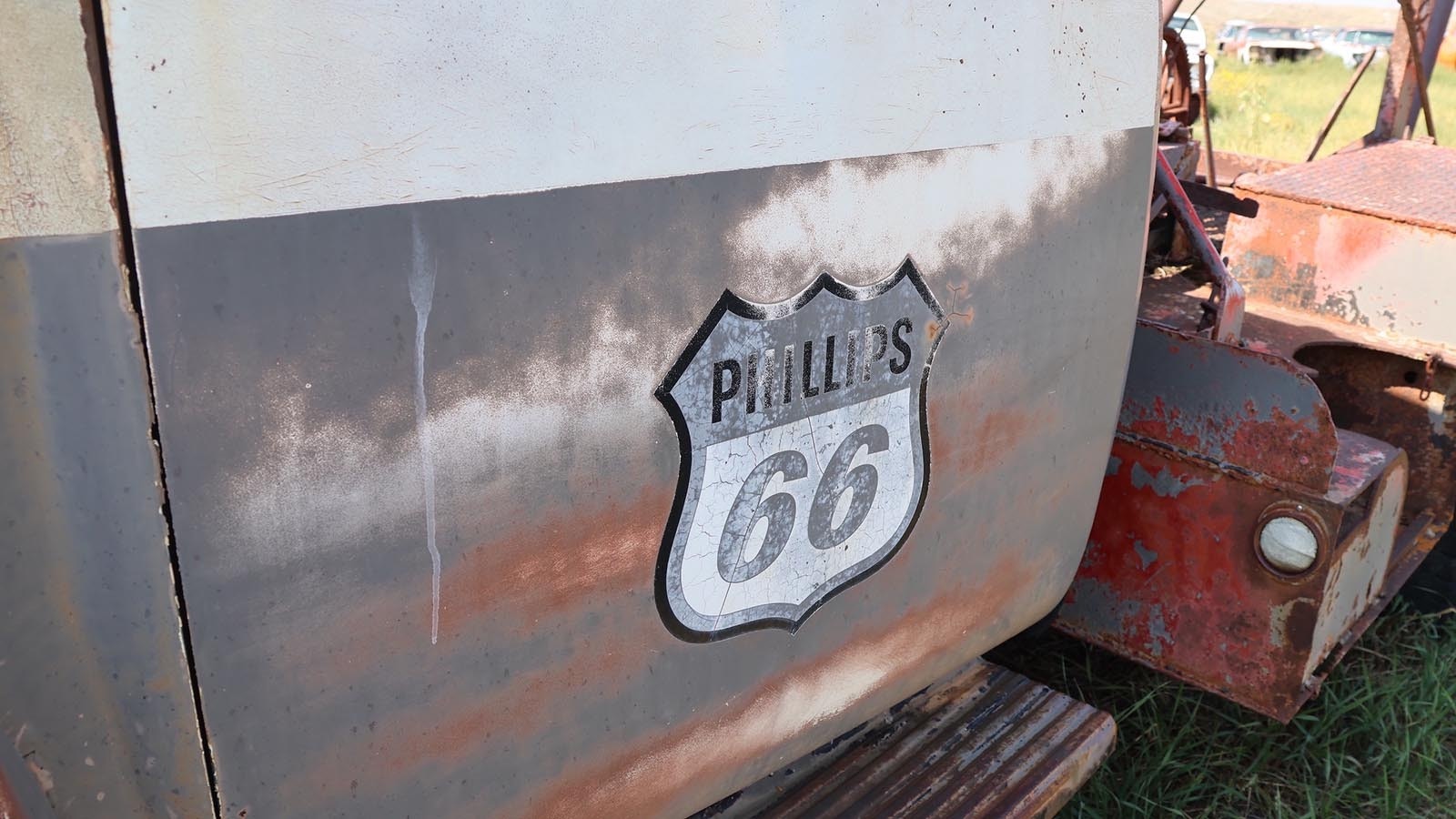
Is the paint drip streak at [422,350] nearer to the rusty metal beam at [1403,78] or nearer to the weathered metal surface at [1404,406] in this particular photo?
the weathered metal surface at [1404,406]

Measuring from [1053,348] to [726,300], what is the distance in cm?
64

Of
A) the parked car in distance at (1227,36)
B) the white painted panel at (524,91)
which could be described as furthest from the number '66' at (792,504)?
the parked car in distance at (1227,36)

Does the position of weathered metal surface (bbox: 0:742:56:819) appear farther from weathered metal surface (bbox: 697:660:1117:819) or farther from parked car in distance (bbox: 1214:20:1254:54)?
parked car in distance (bbox: 1214:20:1254:54)

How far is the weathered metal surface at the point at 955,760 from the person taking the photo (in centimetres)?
167

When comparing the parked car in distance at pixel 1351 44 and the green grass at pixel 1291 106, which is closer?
the green grass at pixel 1291 106

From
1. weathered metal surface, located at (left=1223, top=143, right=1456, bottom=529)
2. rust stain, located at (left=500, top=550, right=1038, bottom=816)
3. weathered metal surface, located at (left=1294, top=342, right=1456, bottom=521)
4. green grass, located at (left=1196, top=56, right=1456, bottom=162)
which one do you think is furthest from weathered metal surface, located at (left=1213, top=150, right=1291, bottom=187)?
rust stain, located at (left=500, top=550, right=1038, bottom=816)

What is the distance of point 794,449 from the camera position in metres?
1.30

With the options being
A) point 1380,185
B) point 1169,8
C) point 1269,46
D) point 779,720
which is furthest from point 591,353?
point 1269,46

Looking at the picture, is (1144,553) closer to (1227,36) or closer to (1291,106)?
(1291,106)

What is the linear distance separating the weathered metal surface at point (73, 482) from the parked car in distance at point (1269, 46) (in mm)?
19849

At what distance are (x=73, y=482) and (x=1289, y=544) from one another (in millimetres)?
1825

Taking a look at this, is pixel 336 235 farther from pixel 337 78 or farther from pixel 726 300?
pixel 726 300

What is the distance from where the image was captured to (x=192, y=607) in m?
0.90

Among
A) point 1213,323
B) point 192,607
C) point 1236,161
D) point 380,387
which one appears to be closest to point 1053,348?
point 1213,323
